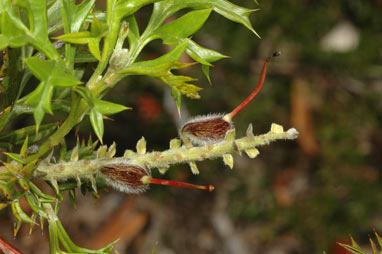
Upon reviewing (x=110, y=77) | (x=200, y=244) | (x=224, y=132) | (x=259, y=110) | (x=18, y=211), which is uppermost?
(x=110, y=77)

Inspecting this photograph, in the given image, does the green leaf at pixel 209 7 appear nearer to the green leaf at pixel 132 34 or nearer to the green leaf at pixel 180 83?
the green leaf at pixel 132 34

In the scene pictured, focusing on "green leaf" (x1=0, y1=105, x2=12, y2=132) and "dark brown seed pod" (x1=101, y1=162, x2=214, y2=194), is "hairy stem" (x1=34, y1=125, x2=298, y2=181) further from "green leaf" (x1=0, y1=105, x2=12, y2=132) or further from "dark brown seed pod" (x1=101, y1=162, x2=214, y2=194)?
"green leaf" (x1=0, y1=105, x2=12, y2=132)

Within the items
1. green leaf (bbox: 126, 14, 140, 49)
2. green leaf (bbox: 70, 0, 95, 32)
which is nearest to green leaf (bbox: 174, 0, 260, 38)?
green leaf (bbox: 126, 14, 140, 49)

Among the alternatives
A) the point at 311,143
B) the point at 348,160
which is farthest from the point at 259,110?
the point at 348,160

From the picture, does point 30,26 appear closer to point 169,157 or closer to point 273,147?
point 169,157

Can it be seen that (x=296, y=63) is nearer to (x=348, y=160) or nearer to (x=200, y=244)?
(x=348, y=160)

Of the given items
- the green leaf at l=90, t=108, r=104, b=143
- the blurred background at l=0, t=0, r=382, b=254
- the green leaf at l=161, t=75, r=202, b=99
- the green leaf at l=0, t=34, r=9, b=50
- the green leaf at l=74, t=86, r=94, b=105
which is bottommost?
the blurred background at l=0, t=0, r=382, b=254
